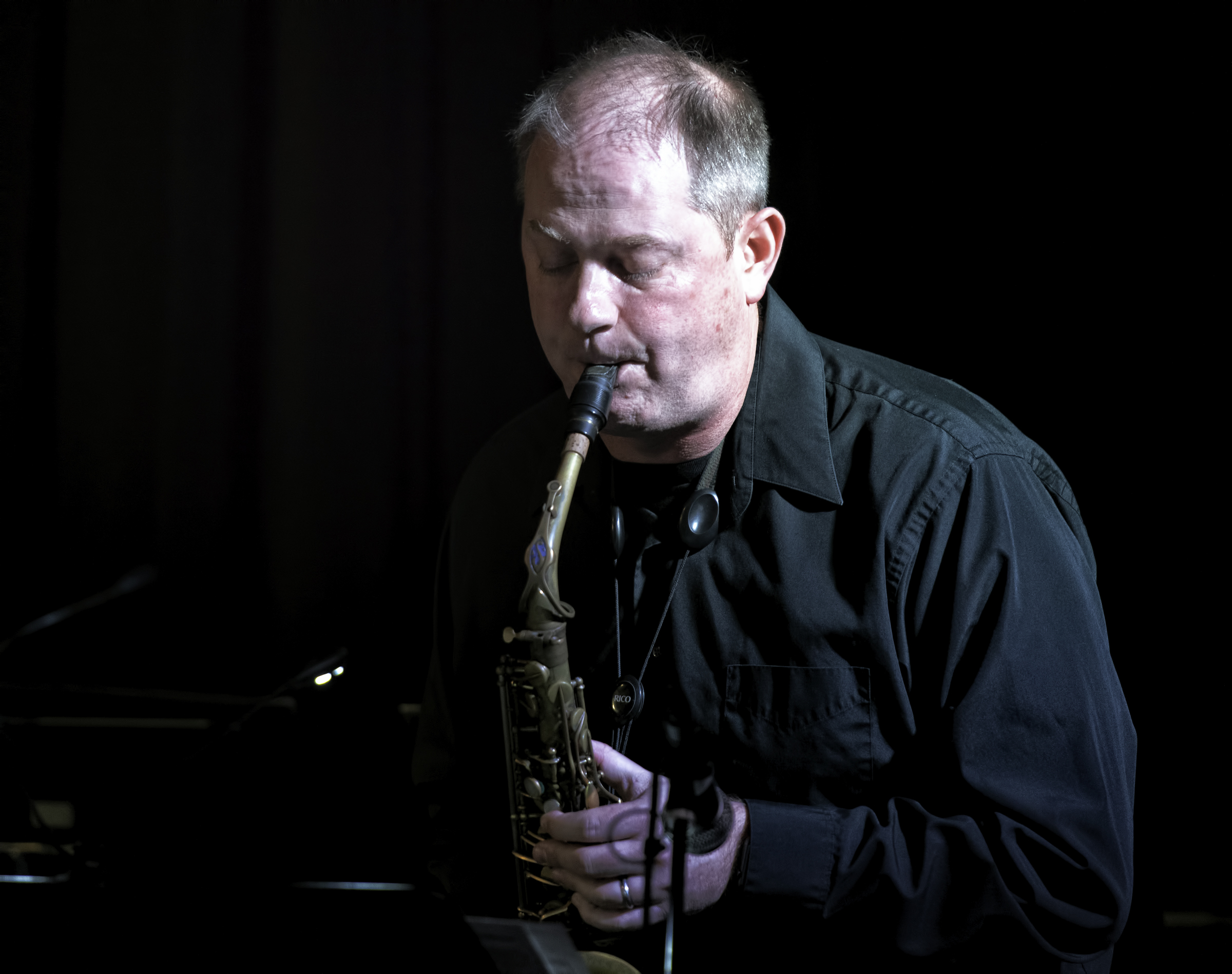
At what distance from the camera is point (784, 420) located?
1786 millimetres

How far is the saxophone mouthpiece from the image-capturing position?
1.60 metres

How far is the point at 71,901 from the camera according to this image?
1150mm

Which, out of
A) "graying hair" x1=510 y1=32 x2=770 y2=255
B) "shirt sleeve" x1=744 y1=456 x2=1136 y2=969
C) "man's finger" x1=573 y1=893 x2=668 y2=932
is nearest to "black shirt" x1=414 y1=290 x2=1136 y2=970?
"shirt sleeve" x1=744 y1=456 x2=1136 y2=969

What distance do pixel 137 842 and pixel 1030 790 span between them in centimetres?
181

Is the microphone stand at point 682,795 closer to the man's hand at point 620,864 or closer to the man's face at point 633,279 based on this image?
the man's hand at point 620,864

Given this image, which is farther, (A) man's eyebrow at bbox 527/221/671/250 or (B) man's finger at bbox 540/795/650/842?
(A) man's eyebrow at bbox 527/221/671/250

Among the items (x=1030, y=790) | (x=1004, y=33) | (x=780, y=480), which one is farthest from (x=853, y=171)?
(x=1030, y=790)

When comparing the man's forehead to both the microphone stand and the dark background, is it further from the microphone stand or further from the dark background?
the dark background

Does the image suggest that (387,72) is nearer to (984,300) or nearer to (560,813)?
(984,300)

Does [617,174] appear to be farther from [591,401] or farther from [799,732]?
[799,732]

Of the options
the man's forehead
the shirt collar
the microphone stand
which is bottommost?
the microphone stand

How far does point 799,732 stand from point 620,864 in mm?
401

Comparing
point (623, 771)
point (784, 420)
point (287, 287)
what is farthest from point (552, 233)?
point (287, 287)

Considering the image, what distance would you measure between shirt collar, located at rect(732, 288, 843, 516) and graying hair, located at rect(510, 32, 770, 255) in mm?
248
